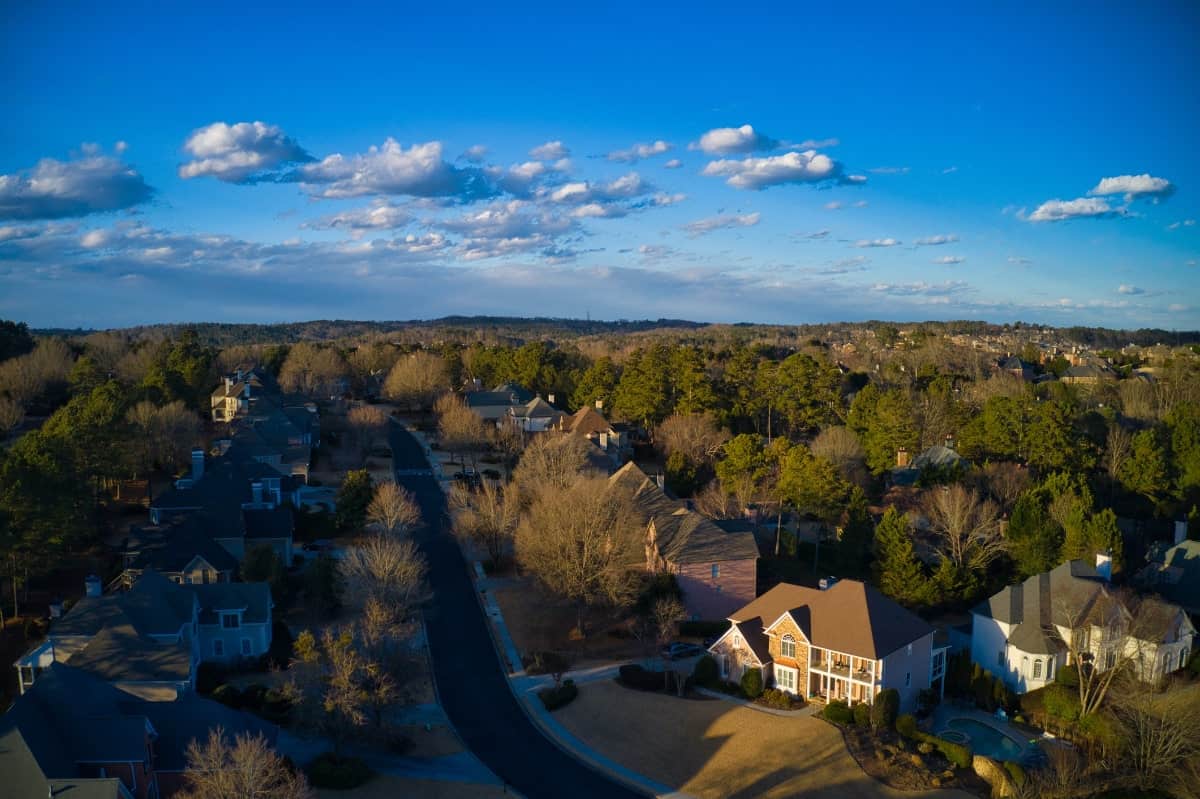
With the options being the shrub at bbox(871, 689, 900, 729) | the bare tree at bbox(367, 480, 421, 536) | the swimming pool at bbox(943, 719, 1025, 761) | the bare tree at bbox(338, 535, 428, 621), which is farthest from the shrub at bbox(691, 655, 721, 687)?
the bare tree at bbox(367, 480, 421, 536)

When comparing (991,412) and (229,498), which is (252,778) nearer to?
(229,498)

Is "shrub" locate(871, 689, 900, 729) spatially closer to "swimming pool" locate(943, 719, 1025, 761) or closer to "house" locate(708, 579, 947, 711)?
"house" locate(708, 579, 947, 711)

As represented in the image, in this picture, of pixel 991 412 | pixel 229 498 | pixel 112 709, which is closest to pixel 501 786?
pixel 112 709

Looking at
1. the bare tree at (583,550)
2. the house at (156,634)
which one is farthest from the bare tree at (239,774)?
the bare tree at (583,550)

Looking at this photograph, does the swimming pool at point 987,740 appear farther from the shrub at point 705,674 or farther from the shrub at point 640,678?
the shrub at point 640,678

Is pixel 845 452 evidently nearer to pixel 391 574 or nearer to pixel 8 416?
pixel 391 574

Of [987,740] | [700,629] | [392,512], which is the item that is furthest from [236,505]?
[987,740]
